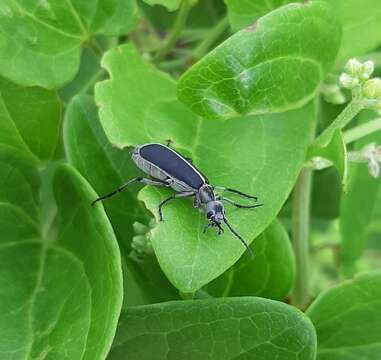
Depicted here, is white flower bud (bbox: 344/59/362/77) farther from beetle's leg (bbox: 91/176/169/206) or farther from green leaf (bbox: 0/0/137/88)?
green leaf (bbox: 0/0/137/88)

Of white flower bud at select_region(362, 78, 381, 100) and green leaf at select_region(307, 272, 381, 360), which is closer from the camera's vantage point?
white flower bud at select_region(362, 78, 381, 100)

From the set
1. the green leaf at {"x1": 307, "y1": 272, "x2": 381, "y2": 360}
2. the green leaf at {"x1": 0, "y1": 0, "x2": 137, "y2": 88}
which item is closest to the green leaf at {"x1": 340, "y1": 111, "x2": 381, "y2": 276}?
the green leaf at {"x1": 307, "y1": 272, "x2": 381, "y2": 360}

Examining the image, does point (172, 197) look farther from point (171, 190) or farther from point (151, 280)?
point (151, 280)

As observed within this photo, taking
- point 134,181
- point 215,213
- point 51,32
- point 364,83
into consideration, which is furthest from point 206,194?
point 51,32

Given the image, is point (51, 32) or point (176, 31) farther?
point (176, 31)

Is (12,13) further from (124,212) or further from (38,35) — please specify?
(124,212)

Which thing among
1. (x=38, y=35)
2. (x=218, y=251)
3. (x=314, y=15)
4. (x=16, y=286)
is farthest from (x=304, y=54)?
(x=16, y=286)

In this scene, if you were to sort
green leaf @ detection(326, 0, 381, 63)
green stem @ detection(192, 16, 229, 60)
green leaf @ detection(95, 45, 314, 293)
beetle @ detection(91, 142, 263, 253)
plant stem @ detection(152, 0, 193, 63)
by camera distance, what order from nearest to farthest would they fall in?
1. green leaf @ detection(95, 45, 314, 293)
2. beetle @ detection(91, 142, 263, 253)
3. green leaf @ detection(326, 0, 381, 63)
4. plant stem @ detection(152, 0, 193, 63)
5. green stem @ detection(192, 16, 229, 60)
